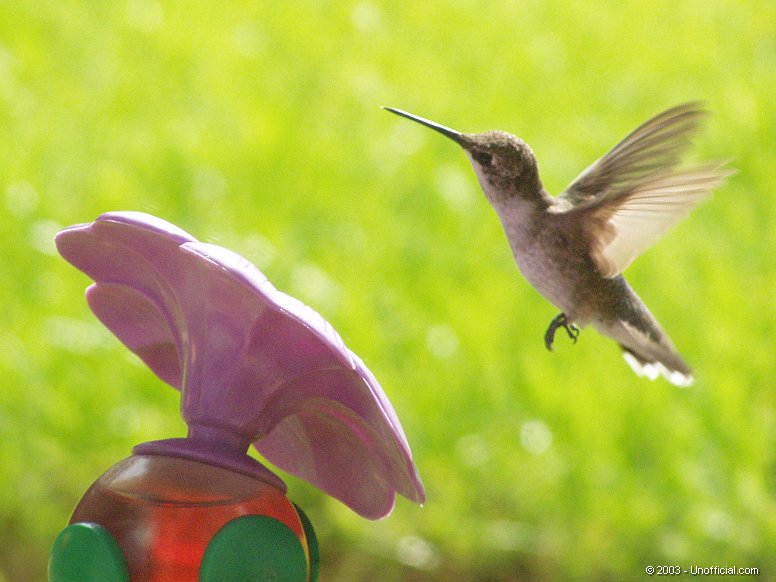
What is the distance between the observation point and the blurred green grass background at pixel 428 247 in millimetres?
2221

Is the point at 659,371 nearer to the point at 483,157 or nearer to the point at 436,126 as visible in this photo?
the point at 483,157

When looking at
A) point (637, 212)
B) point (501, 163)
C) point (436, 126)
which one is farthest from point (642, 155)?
point (436, 126)

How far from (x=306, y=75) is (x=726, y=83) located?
50.2 inches

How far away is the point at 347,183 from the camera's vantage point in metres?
3.01

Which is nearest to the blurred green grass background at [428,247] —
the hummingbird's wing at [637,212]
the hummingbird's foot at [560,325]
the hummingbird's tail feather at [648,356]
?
the hummingbird's tail feather at [648,356]

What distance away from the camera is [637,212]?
114 cm

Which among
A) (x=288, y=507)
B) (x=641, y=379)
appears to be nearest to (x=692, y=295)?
(x=641, y=379)

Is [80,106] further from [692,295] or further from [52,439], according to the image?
[692,295]

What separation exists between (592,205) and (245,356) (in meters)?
0.38

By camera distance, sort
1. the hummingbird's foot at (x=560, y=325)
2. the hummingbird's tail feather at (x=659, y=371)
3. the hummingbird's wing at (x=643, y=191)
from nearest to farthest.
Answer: the hummingbird's wing at (x=643, y=191), the hummingbird's foot at (x=560, y=325), the hummingbird's tail feather at (x=659, y=371)

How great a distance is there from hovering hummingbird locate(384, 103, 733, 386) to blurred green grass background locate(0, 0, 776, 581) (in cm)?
104
